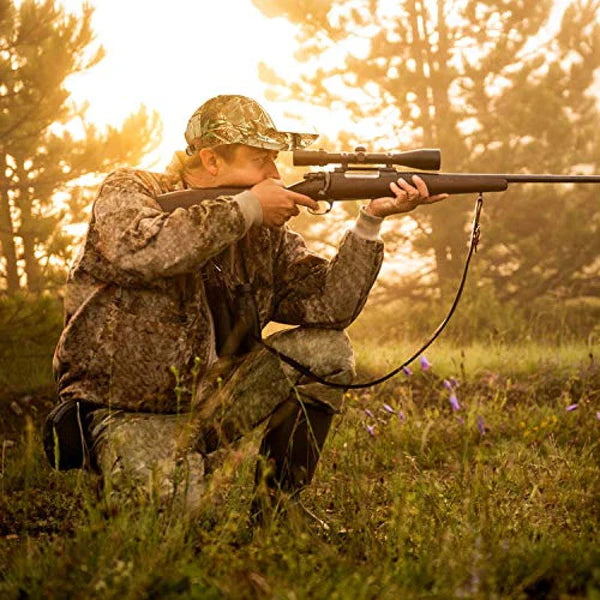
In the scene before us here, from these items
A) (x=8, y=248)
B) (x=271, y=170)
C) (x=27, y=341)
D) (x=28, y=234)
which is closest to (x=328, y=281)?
(x=271, y=170)

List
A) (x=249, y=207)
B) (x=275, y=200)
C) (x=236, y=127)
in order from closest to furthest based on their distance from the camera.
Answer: (x=249, y=207)
(x=275, y=200)
(x=236, y=127)

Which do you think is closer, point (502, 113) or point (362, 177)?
point (362, 177)

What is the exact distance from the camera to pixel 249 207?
11.4ft

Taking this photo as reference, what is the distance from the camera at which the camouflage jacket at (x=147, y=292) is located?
11.1ft

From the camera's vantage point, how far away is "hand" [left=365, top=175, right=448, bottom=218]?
387cm

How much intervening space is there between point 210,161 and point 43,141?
7633mm

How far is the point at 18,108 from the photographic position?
9.90 m

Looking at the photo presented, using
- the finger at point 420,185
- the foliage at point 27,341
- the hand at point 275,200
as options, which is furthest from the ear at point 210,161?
the foliage at point 27,341

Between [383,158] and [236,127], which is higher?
[236,127]

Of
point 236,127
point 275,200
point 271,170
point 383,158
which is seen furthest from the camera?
point 383,158

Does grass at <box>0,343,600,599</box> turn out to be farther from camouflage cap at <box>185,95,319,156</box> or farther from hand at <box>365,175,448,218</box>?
camouflage cap at <box>185,95,319,156</box>

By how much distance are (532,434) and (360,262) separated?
79.8 inches

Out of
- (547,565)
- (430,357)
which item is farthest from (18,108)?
(547,565)

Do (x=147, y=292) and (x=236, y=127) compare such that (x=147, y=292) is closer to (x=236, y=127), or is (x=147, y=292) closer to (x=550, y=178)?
(x=236, y=127)
